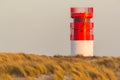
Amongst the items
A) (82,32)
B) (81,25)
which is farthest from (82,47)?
(81,25)

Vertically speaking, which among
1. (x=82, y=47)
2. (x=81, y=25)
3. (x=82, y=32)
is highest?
(x=81, y=25)

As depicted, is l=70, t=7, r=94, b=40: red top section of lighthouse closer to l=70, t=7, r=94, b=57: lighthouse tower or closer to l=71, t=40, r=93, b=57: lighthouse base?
l=70, t=7, r=94, b=57: lighthouse tower

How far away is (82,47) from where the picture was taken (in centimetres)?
2920

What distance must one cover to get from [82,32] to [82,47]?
0.96 m

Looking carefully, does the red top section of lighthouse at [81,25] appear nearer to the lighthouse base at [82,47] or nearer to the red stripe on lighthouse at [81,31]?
the red stripe on lighthouse at [81,31]

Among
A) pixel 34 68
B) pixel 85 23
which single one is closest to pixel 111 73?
pixel 34 68

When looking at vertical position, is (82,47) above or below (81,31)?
below

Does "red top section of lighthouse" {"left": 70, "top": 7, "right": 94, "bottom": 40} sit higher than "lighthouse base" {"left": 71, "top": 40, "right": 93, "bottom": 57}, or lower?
higher

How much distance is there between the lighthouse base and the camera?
29.2 m

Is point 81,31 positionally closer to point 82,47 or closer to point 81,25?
point 81,25

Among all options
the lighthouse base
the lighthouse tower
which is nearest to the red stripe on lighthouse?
the lighthouse tower

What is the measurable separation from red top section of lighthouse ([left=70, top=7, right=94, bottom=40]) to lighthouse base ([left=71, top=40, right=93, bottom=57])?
26 centimetres

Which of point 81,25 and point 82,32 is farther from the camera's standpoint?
point 82,32

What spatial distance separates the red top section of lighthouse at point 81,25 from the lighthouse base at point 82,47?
0.86 feet
